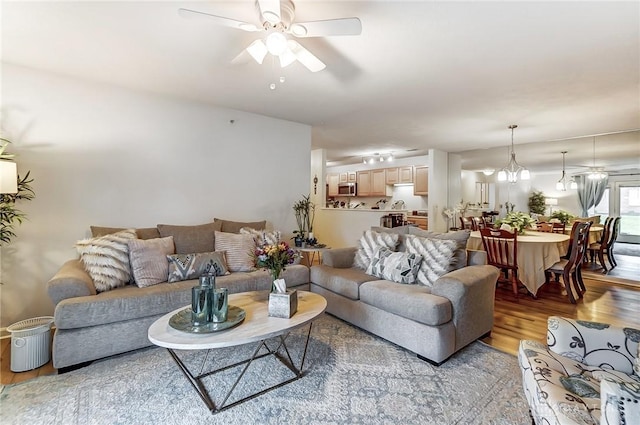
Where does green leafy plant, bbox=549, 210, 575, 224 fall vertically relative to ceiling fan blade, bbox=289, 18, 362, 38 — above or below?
below

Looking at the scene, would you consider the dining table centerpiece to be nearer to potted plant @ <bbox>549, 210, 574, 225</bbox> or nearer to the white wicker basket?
potted plant @ <bbox>549, 210, 574, 225</bbox>

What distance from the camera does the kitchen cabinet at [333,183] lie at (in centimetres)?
909

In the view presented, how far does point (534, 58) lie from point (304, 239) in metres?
3.23

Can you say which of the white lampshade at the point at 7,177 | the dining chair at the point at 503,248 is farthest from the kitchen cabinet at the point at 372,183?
the white lampshade at the point at 7,177

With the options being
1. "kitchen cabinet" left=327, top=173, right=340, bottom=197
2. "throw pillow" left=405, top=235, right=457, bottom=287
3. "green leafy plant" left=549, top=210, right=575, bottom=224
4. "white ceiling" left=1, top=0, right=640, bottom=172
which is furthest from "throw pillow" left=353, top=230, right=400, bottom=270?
"kitchen cabinet" left=327, top=173, right=340, bottom=197

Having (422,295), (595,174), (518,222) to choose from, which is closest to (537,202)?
(595,174)

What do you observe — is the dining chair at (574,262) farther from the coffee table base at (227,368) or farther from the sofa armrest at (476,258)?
the coffee table base at (227,368)

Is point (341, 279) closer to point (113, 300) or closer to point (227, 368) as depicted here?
point (227, 368)

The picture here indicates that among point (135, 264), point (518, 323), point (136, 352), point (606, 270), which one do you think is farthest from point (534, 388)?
point (606, 270)

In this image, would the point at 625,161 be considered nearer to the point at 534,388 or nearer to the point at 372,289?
the point at 372,289

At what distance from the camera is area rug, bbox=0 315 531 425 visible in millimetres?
1665

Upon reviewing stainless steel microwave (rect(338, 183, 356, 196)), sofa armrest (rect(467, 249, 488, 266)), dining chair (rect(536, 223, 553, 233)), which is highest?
stainless steel microwave (rect(338, 183, 356, 196))

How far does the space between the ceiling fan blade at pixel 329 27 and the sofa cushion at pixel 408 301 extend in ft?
6.30

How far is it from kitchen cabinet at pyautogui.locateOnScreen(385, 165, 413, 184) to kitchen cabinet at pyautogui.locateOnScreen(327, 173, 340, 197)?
1.81 metres
